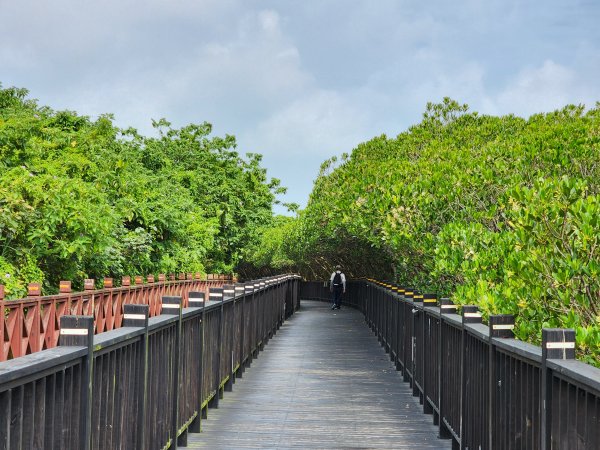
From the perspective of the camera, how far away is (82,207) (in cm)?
1994

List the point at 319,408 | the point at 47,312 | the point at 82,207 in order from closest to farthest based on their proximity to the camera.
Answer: the point at 319,408 < the point at 47,312 < the point at 82,207

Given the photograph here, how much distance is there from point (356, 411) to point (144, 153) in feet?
123

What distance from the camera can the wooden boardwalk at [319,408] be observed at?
8.66 meters

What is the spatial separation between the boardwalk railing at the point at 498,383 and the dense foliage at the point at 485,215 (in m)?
0.46

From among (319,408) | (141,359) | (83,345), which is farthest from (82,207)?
(83,345)

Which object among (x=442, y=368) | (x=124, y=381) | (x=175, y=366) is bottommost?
(x=442, y=368)

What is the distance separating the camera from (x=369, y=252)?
1537 inches

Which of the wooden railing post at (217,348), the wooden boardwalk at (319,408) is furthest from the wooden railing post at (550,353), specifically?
the wooden railing post at (217,348)

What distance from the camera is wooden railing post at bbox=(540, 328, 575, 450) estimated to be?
13.7 feet

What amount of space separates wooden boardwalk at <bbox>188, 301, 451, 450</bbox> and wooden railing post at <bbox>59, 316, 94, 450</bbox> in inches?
163

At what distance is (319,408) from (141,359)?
A: 16.4 ft

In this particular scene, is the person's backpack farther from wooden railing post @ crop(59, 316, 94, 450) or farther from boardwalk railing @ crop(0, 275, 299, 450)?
wooden railing post @ crop(59, 316, 94, 450)

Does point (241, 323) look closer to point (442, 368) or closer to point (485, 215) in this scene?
point (485, 215)

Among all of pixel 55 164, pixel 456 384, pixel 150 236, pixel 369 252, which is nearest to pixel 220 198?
pixel 369 252
